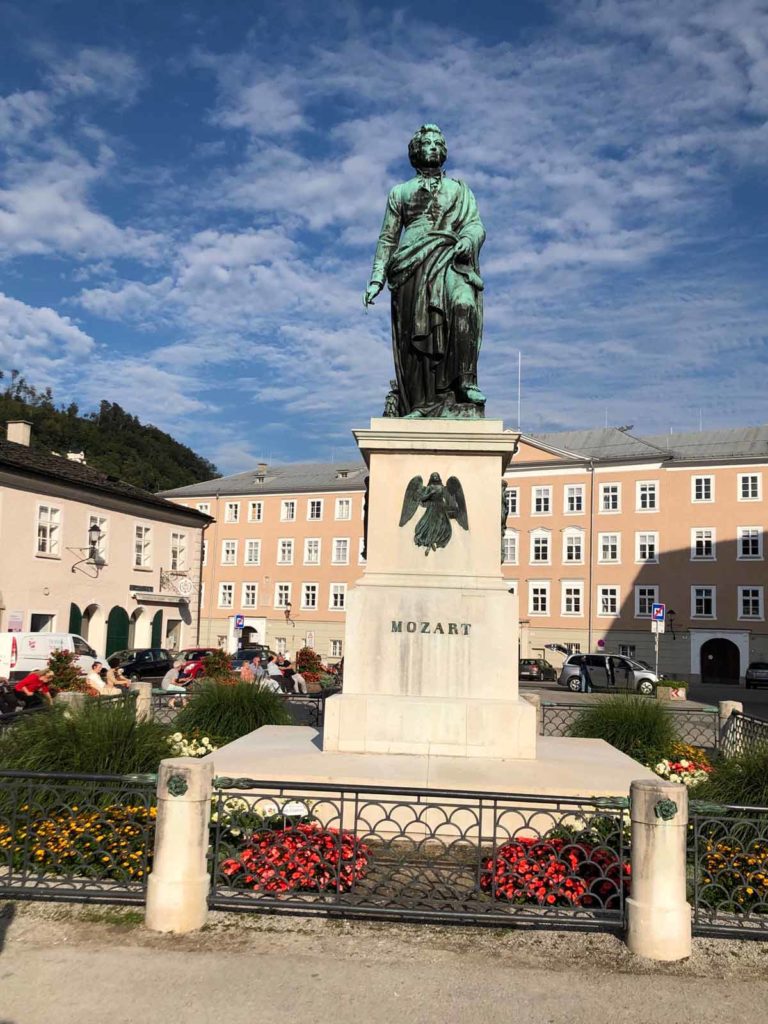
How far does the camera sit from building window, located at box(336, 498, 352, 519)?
206 ft

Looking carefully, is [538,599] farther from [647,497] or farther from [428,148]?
[428,148]

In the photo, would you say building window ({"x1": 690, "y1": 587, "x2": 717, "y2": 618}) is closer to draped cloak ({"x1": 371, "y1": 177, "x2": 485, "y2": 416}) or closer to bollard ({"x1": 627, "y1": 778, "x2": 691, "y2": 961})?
draped cloak ({"x1": 371, "y1": 177, "x2": 485, "y2": 416})

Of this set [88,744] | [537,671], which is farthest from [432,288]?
[537,671]

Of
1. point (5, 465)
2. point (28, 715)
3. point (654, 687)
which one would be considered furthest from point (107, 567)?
point (28, 715)

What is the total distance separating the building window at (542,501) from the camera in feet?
185

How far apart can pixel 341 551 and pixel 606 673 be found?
2829 cm

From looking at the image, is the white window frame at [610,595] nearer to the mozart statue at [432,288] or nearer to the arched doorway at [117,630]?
the arched doorway at [117,630]

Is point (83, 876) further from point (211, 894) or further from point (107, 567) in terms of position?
point (107, 567)

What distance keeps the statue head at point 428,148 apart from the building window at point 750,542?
44901mm

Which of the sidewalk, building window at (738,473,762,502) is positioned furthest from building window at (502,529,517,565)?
the sidewalk

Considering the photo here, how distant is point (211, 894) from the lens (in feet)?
18.5

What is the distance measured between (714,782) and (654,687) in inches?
1085

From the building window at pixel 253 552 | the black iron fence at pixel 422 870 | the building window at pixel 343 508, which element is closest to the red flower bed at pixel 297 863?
the black iron fence at pixel 422 870

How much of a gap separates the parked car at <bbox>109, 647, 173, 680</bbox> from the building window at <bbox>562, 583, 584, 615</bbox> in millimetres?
27648
